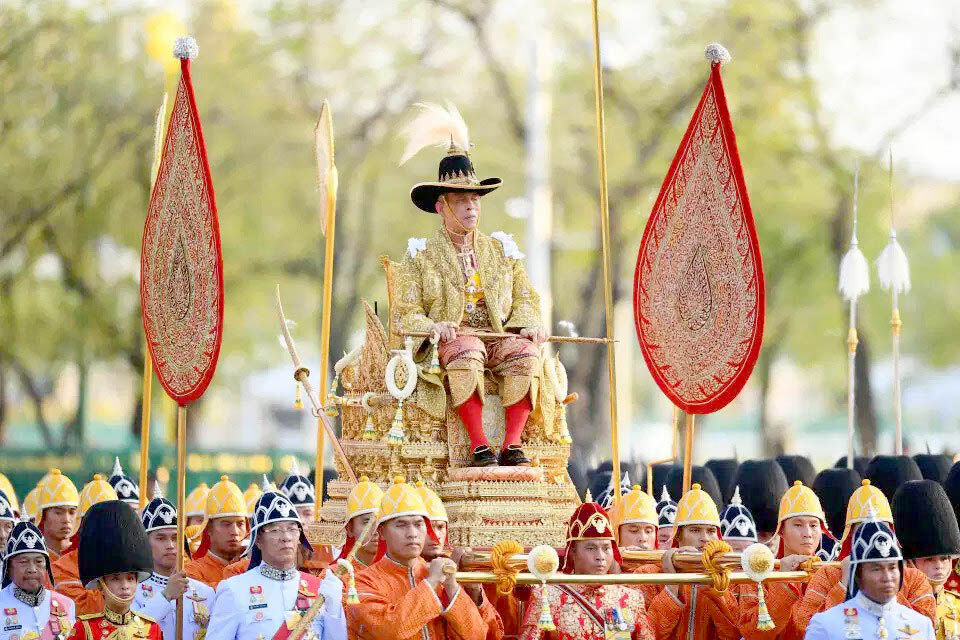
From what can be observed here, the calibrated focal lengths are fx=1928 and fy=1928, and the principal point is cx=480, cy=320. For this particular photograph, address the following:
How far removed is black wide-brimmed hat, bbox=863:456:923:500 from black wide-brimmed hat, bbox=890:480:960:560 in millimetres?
3210

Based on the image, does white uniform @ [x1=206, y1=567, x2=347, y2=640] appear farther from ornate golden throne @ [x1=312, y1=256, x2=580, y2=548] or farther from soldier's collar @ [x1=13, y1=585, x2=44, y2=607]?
ornate golden throne @ [x1=312, y1=256, x2=580, y2=548]

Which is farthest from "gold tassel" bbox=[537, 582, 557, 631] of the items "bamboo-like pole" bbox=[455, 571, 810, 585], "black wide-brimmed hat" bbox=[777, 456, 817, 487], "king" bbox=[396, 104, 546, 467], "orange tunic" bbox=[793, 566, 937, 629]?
"black wide-brimmed hat" bbox=[777, 456, 817, 487]

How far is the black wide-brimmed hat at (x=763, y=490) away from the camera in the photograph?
15203mm

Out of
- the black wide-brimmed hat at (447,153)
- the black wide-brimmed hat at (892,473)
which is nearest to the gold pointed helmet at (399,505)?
the black wide-brimmed hat at (447,153)

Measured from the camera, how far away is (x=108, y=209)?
3081 cm

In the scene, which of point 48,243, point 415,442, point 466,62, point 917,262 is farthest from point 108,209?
point 415,442

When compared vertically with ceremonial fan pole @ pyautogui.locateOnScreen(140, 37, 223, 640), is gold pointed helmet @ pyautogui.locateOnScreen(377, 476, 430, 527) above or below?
below

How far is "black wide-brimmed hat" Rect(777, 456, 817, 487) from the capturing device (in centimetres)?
1712

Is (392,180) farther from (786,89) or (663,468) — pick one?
(663,468)

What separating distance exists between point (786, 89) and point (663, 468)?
12.9 meters

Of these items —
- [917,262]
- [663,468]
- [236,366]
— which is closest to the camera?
[663,468]

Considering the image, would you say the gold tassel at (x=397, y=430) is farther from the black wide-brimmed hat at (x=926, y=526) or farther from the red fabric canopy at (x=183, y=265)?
the black wide-brimmed hat at (x=926, y=526)

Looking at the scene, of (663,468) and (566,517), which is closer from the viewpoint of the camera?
(566,517)

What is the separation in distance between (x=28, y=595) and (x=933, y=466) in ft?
26.2
